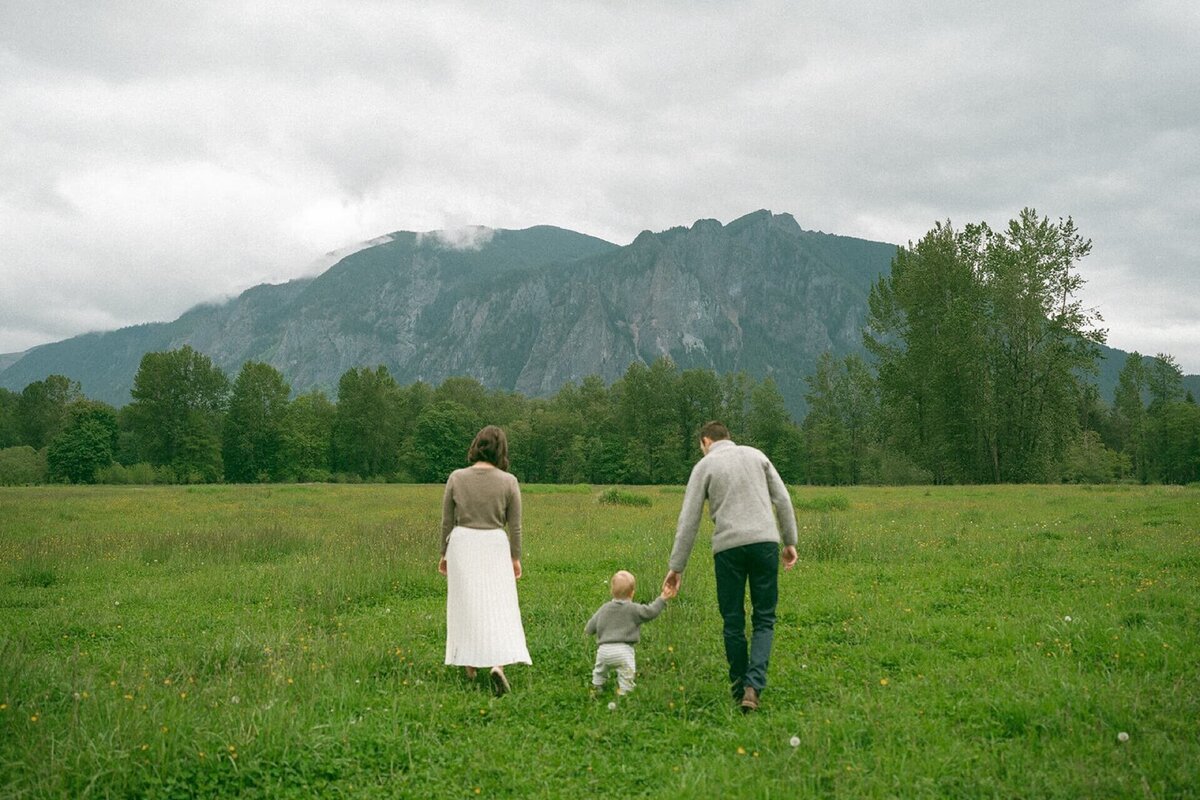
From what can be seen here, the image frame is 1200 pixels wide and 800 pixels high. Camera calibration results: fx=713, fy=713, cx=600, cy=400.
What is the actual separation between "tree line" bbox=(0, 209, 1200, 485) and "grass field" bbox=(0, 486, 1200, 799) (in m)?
36.2

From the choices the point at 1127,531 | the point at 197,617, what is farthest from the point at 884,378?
the point at 197,617

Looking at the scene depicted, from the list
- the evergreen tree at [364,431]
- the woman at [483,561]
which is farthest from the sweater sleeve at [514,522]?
the evergreen tree at [364,431]

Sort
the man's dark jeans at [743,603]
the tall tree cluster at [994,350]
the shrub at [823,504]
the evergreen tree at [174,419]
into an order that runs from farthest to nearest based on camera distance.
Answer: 1. the evergreen tree at [174,419]
2. the tall tree cluster at [994,350]
3. the shrub at [823,504]
4. the man's dark jeans at [743,603]

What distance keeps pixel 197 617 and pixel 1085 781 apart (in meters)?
11.1

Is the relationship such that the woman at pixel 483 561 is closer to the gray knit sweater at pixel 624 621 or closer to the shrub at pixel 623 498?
the gray knit sweater at pixel 624 621

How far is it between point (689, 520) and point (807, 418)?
94409 mm

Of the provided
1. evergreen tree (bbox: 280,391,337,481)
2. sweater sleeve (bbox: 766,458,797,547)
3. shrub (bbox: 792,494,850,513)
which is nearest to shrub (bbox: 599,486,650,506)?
shrub (bbox: 792,494,850,513)

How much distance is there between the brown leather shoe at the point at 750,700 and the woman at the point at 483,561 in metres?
2.39

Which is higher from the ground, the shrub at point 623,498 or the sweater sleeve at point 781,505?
the sweater sleeve at point 781,505

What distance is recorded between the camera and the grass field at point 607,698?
16.9 ft

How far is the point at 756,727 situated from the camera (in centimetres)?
615

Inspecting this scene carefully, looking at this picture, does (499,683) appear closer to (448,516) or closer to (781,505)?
(448,516)

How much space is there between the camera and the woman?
7.55 metres

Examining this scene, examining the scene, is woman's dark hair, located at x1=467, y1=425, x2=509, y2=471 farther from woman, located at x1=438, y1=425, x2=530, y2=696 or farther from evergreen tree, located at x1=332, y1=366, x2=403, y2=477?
evergreen tree, located at x1=332, y1=366, x2=403, y2=477
